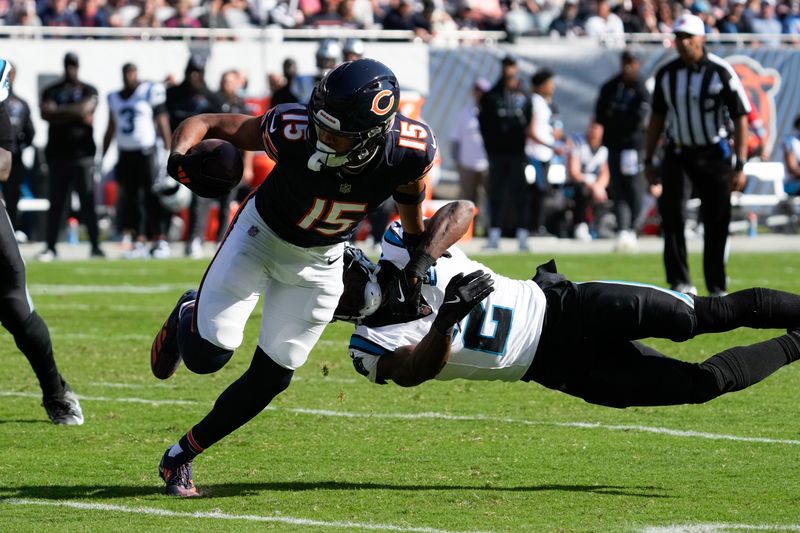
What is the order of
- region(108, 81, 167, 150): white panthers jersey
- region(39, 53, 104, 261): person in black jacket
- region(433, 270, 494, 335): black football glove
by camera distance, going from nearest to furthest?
region(433, 270, 494, 335): black football glove → region(39, 53, 104, 261): person in black jacket → region(108, 81, 167, 150): white panthers jersey

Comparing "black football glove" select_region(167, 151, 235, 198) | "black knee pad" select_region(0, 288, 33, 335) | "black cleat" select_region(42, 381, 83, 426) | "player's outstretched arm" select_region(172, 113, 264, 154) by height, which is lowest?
"black cleat" select_region(42, 381, 83, 426)

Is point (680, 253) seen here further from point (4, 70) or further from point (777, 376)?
point (4, 70)

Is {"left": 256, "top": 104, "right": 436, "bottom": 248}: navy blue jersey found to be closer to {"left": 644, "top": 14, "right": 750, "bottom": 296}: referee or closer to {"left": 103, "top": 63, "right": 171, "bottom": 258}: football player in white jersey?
{"left": 644, "top": 14, "right": 750, "bottom": 296}: referee

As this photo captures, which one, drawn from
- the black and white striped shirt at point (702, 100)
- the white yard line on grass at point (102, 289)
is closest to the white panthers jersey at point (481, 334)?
the black and white striped shirt at point (702, 100)

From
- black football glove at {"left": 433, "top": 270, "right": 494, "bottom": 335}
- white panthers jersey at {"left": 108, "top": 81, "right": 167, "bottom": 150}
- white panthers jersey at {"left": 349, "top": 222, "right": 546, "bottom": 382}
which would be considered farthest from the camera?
white panthers jersey at {"left": 108, "top": 81, "right": 167, "bottom": 150}

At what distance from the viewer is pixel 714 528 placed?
425cm

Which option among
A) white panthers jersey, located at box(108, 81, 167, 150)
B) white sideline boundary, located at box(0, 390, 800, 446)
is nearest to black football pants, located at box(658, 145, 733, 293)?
white sideline boundary, located at box(0, 390, 800, 446)

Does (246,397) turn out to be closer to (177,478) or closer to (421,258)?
(177,478)

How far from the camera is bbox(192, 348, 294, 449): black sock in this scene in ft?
15.9

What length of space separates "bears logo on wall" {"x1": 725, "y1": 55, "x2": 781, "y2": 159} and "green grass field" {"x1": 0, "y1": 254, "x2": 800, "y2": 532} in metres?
10.8

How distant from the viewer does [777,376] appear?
23.9ft

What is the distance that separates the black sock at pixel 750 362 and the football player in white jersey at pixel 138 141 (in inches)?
379

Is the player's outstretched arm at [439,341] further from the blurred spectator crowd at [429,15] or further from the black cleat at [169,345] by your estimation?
the blurred spectator crowd at [429,15]

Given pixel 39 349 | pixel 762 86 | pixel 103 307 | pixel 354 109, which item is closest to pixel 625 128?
pixel 762 86
